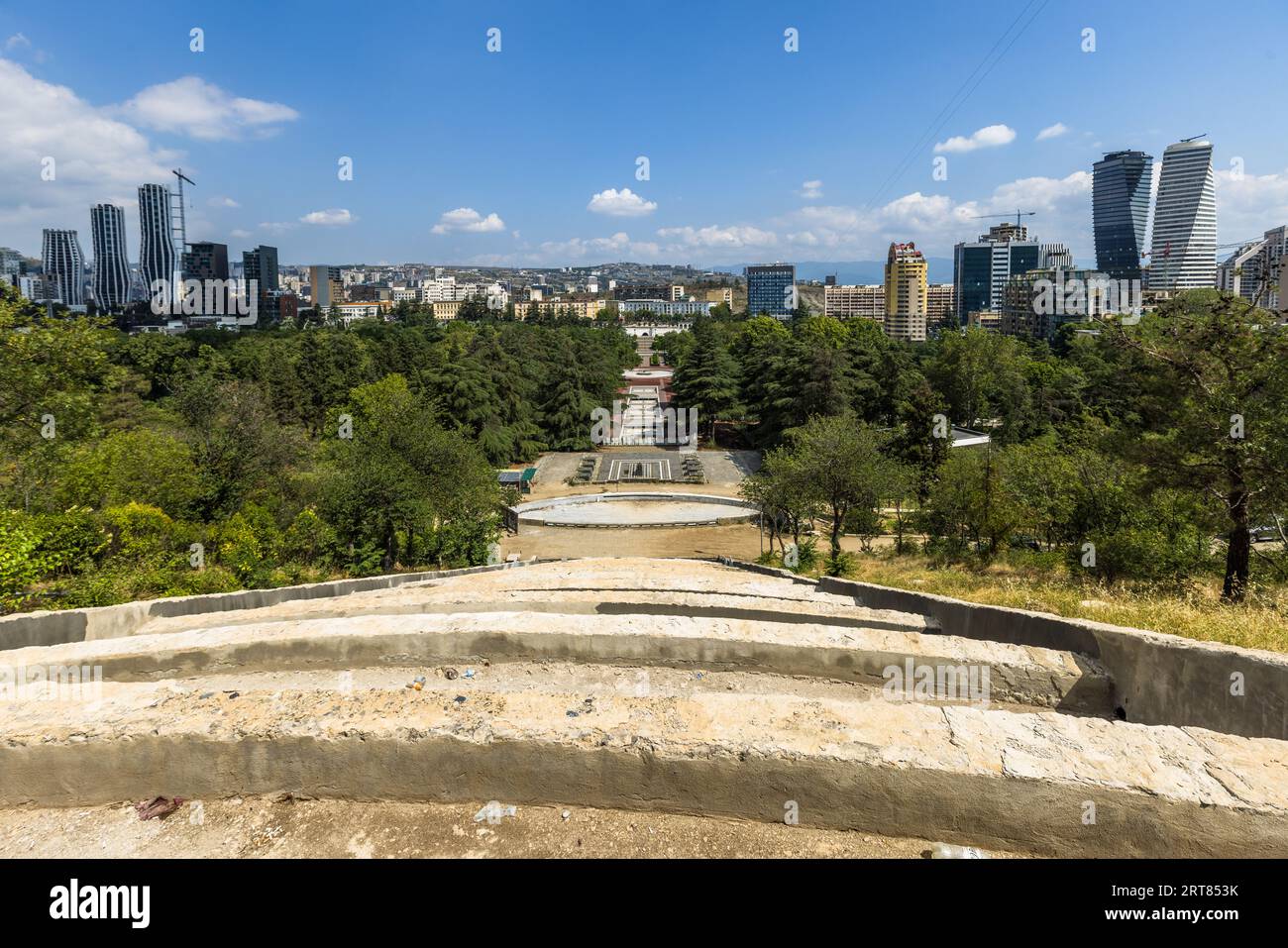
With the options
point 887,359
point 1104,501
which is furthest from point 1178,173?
point 1104,501

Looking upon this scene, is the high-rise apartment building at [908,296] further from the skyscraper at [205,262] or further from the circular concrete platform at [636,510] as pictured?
the skyscraper at [205,262]

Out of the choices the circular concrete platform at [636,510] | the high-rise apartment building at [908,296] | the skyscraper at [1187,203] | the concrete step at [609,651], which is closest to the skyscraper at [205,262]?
the high-rise apartment building at [908,296]

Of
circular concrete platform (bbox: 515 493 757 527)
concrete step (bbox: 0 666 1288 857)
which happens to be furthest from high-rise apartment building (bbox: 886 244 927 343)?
concrete step (bbox: 0 666 1288 857)

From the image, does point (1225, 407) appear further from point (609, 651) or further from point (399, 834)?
point (399, 834)

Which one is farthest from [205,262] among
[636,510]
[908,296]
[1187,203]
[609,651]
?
[1187,203]

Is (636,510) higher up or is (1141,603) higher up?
(1141,603)

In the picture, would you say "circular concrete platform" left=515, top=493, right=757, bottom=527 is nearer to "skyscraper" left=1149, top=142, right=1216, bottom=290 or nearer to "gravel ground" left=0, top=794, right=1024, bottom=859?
"gravel ground" left=0, top=794, right=1024, bottom=859
